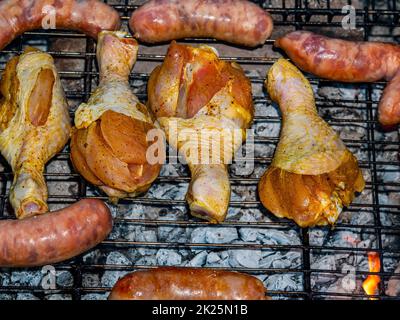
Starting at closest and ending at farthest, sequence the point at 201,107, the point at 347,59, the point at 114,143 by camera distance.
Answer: the point at 114,143 → the point at 201,107 → the point at 347,59

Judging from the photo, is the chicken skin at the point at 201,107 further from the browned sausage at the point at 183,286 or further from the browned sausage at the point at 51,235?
the browned sausage at the point at 51,235

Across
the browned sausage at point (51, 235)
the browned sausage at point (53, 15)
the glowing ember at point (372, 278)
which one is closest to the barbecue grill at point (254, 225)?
the glowing ember at point (372, 278)

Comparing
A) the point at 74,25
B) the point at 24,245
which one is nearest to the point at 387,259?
the point at 24,245

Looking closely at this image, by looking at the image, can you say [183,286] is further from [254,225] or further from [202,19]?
[202,19]

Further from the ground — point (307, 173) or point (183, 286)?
point (307, 173)

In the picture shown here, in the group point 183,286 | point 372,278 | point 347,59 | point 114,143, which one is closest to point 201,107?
point 114,143
